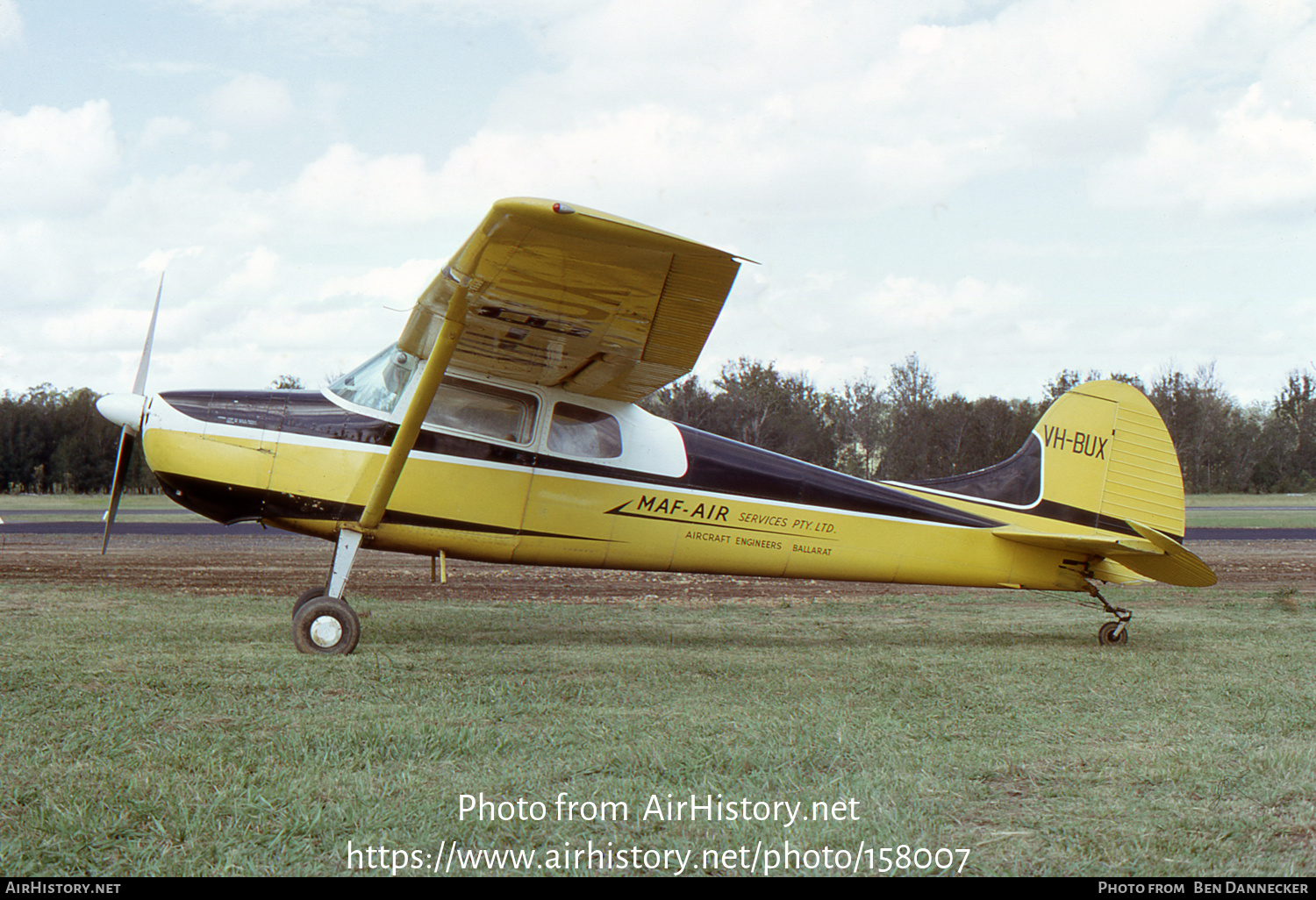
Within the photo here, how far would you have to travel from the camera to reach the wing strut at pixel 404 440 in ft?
18.5

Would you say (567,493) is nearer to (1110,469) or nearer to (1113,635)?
(1113,635)

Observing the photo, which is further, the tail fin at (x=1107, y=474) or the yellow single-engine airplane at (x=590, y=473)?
the tail fin at (x=1107, y=474)

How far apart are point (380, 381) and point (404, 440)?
1.05 m

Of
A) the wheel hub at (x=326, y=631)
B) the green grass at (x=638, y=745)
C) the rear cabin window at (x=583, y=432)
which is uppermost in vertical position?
the rear cabin window at (x=583, y=432)

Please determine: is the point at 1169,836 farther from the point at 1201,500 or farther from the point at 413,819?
the point at 1201,500

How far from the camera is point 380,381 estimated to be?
271 inches

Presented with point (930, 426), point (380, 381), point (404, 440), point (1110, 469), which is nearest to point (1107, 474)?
point (1110, 469)

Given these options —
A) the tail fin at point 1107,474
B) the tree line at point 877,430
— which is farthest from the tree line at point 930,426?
the tail fin at point 1107,474

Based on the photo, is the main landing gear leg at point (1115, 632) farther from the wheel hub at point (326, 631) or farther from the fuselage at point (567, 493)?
the wheel hub at point (326, 631)

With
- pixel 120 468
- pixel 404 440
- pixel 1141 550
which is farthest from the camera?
pixel 1141 550

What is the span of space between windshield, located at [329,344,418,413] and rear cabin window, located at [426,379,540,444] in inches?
12.4

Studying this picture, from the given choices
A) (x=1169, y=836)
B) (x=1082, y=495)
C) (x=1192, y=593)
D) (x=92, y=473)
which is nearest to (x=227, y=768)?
(x=1169, y=836)

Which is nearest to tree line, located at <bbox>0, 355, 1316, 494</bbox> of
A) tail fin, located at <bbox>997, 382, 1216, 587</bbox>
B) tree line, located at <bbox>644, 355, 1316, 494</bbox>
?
tree line, located at <bbox>644, 355, 1316, 494</bbox>

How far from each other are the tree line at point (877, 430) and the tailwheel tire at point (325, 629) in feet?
112
